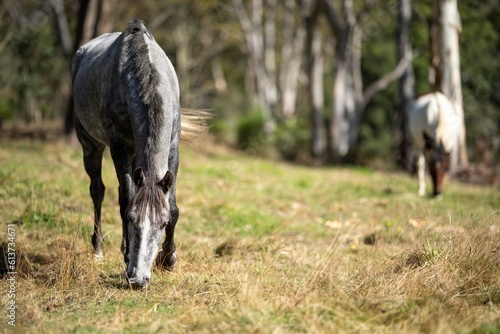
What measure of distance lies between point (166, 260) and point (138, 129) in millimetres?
1235

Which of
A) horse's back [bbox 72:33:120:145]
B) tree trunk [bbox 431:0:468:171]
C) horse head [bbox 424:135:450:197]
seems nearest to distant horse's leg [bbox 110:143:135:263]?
horse's back [bbox 72:33:120:145]

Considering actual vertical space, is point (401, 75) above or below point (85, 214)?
above

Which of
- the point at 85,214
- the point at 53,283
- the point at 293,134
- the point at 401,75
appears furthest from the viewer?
the point at 293,134

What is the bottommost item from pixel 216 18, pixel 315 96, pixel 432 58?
pixel 315 96

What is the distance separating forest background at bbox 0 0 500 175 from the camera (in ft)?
55.2

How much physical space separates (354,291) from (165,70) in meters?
2.33

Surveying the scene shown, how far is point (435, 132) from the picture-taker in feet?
32.3

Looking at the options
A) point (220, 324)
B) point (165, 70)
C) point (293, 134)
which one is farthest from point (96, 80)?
point (293, 134)

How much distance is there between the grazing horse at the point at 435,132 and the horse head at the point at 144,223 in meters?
6.69

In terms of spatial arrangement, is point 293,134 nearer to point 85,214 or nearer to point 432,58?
point 432,58

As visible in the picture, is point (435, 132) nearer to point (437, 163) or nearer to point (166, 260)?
point (437, 163)

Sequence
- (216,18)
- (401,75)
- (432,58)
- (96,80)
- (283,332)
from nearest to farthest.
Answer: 1. (283,332)
2. (96,80)
3. (432,58)
4. (401,75)
5. (216,18)

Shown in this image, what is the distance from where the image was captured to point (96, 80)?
17.6 ft

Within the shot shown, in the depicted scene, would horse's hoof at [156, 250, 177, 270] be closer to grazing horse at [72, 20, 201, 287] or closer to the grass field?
grazing horse at [72, 20, 201, 287]
